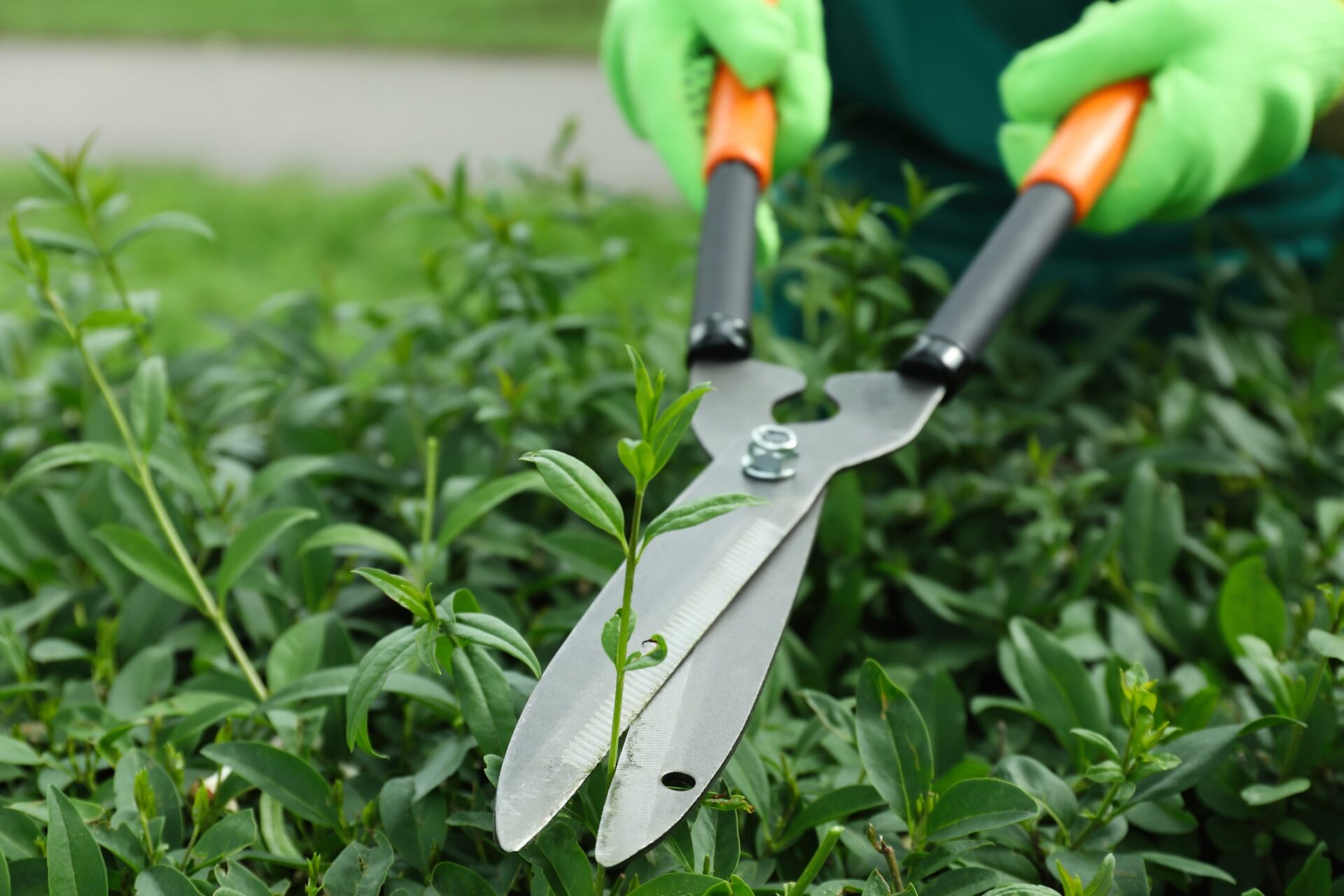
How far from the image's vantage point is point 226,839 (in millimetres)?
660

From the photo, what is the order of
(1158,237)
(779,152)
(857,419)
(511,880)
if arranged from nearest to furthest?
Answer: (511,880), (857,419), (779,152), (1158,237)

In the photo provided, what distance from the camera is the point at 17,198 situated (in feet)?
8.89

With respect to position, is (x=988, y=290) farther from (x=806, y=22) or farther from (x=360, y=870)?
(x=360, y=870)

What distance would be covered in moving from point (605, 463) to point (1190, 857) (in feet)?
1.85

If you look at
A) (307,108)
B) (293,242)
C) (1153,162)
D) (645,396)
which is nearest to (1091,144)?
(1153,162)

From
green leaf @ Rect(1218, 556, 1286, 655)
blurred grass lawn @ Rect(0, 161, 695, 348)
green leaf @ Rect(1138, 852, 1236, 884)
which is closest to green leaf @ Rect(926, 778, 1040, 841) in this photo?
green leaf @ Rect(1138, 852, 1236, 884)

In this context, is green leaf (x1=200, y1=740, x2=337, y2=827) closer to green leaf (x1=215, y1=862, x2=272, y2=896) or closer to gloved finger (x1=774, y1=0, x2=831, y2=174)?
green leaf (x1=215, y1=862, x2=272, y2=896)

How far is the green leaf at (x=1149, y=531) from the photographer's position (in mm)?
961

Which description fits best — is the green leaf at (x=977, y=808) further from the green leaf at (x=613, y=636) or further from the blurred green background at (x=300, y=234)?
the blurred green background at (x=300, y=234)

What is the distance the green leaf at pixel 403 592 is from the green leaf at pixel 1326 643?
1.64ft

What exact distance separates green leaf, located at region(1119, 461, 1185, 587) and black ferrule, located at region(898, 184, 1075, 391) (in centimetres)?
20

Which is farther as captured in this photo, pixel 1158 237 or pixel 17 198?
pixel 17 198

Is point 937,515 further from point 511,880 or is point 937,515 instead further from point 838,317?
Answer: point 511,880

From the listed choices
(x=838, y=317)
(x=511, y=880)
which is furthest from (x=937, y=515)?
(x=511, y=880)
